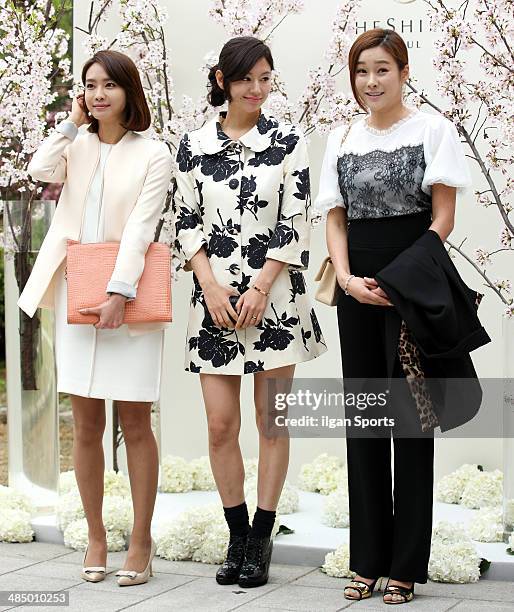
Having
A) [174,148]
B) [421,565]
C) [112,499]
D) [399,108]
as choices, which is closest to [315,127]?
[174,148]

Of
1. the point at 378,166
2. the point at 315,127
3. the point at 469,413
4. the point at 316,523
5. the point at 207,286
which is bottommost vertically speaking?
the point at 316,523

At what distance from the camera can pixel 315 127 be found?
512cm

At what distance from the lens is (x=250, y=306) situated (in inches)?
151

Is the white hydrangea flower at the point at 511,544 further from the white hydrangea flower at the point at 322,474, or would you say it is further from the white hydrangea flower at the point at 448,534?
the white hydrangea flower at the point at 322,474

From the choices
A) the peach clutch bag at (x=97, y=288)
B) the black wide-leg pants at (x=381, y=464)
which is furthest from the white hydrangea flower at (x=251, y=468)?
the peach clutch bag at (x=97, y=288)

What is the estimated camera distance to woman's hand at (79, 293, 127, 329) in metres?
3.84

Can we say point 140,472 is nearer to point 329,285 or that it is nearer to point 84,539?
point 84,539

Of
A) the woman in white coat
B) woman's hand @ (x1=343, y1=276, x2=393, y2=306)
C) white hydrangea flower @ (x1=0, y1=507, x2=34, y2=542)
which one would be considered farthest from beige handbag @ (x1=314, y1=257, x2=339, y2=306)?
white hydrangea flower @ (x1=0, y1=507, x2=34, y2=542)

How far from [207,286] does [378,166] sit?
0.69 m

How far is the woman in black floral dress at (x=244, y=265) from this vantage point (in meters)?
3.89

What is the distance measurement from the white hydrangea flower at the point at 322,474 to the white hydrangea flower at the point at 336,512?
54 cm

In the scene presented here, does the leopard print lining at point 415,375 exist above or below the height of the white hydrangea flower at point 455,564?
above

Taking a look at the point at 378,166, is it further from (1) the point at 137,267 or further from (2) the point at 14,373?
(2) the point at 14,373

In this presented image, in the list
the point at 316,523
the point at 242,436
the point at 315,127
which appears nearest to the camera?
the point at 316,523
